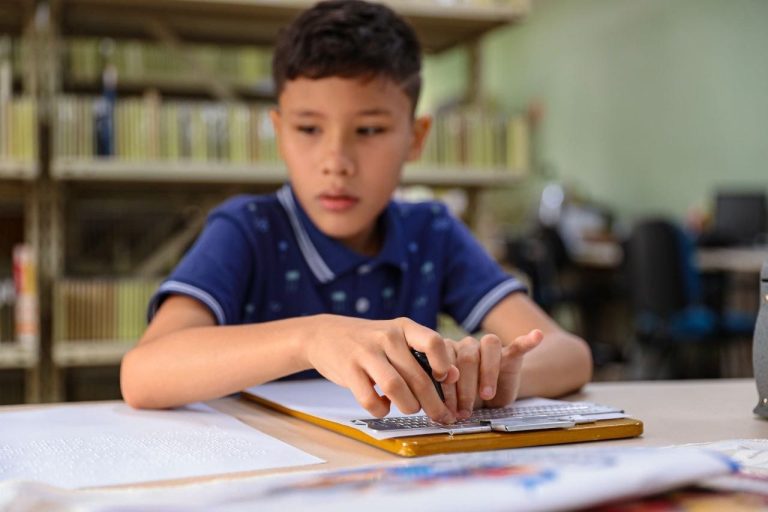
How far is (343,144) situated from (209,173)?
169cm

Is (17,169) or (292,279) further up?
(17,169)

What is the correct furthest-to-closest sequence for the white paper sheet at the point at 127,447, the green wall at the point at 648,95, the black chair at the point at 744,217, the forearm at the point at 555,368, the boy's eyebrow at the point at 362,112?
the green wall at the point at 648,95 < the black chair at the point at 744,217 < the boy's eyebrow at the point at 362,112 < the forearm at the point at 555,368 < the white paper sheet at the point at 127,447

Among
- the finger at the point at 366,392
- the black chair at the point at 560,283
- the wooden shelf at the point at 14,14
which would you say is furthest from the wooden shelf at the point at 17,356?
the black chair at the point at 560,283

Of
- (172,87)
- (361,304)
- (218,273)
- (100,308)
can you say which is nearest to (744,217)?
(172,87)

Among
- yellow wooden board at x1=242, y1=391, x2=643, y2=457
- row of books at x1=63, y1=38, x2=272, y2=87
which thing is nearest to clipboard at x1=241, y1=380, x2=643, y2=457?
yellow wooden board at x1=242, y1=391, x2=643, y2=457

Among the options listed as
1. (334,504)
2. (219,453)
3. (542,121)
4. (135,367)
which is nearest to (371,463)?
(219,453)

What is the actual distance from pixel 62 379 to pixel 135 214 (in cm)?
73

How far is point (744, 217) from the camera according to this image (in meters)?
5.36

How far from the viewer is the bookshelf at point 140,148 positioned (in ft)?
8.95

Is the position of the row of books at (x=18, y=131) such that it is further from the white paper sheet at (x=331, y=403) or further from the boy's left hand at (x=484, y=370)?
the boy's left hand at (x=484, y=370)

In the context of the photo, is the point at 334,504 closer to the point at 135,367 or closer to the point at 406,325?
the point at 406,325

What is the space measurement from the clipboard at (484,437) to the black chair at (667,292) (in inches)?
149

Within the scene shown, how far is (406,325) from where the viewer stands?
2.29 feet

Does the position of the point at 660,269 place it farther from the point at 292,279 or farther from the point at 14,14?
the point at 292,279
